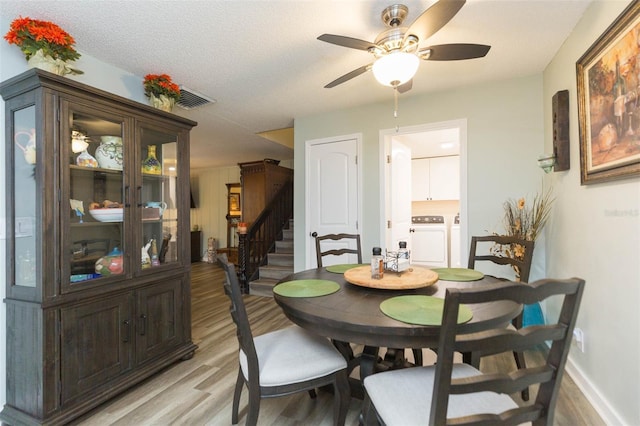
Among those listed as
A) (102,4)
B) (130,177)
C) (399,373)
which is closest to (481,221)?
(399,373)

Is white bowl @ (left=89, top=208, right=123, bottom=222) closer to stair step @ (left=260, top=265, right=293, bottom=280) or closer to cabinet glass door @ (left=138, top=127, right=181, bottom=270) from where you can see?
cabinet glass door @ (left=138, top=127, right=181, bottom=270)

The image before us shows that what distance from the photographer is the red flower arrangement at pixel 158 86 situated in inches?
92.9

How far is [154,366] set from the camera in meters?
2.12

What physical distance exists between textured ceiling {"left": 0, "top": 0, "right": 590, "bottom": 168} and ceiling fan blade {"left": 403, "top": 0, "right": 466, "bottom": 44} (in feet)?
1.07

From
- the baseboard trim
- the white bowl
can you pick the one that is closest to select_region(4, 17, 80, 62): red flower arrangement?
the white bowl

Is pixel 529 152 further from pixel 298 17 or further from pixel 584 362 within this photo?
pixel 298 17

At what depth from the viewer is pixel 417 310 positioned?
1.27 meters

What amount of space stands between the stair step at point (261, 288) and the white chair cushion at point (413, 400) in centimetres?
316

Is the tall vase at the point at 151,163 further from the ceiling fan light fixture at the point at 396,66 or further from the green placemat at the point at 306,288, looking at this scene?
the ceiling fan light fixture at the point at 396,66

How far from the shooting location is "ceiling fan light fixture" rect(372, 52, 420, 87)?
162 cm

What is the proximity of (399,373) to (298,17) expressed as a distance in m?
2.09

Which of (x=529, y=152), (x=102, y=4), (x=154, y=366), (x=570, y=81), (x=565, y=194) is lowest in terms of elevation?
(x=154, y=366)

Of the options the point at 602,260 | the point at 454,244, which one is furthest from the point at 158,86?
the point at 454,244

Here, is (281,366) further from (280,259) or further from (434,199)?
(434,199)
